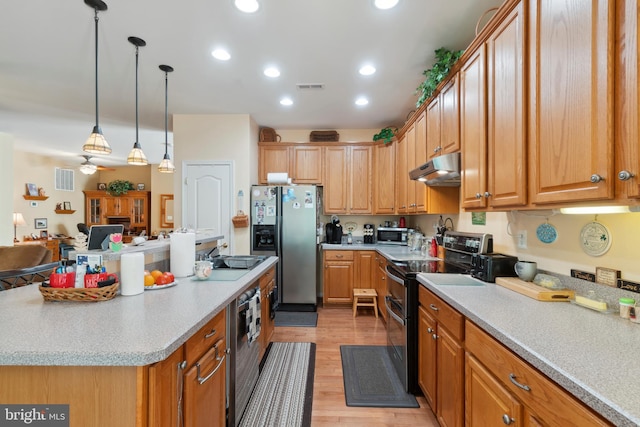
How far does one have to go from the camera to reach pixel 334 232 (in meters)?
4.28

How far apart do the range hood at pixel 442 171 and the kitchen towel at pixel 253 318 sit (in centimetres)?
168

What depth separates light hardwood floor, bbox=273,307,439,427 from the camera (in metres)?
1.83

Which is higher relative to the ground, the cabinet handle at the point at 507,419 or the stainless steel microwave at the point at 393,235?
the stainless steel microwave at the point at 393,235

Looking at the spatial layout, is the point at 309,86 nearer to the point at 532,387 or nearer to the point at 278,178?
the point at 278,178

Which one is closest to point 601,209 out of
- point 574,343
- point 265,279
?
point 574,343

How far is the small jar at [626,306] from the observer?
1121 mm

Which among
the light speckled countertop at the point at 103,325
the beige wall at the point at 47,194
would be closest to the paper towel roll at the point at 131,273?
the light speckled countertop at the point at 103,325

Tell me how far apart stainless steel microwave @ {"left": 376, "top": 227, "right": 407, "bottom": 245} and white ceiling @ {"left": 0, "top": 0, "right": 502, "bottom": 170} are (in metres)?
1.64

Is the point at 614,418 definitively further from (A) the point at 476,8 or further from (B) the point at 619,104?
(A) the point at 476,8

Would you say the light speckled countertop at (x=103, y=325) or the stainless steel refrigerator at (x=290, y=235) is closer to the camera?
the light speckled countertop at (x=103, y=325)

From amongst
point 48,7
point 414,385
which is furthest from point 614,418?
point 48,7

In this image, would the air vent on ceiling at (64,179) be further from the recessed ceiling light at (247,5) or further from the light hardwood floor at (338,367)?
the recessed ceiling light at (247,5)

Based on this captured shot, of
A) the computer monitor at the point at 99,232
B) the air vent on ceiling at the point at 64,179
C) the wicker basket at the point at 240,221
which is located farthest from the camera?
the air vent on ceiling at the point at 64,179

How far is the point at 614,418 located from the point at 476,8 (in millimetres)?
2288
